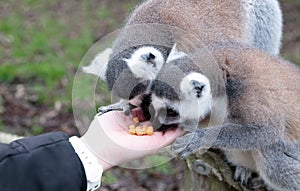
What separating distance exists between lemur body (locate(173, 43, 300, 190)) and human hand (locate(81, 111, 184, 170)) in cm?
31

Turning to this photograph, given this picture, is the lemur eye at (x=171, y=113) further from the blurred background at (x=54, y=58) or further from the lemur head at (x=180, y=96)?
the blurred background at (x=54, y=58)

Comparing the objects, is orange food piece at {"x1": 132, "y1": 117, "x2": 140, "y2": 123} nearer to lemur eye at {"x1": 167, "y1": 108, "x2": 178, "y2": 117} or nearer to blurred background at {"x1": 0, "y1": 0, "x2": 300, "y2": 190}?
lemur eye at {"x1": 167, "y1": 108, "x2": 178, "y2": 117}

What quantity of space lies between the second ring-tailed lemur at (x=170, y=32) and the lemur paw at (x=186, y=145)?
0.27m

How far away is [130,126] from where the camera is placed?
2.73 meters

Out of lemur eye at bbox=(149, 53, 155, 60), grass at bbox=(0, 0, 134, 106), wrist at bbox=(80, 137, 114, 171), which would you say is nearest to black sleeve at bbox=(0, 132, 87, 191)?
wrist at bbox=(80, 137, 114, 171)

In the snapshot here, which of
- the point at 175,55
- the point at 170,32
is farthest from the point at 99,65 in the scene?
the point at 170,32

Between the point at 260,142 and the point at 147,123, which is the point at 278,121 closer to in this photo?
the point at 260,142

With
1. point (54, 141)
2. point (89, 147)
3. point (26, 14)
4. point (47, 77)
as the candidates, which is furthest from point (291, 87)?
point (26, 14)

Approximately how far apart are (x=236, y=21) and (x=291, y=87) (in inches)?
50.3

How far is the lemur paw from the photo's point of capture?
2.87 m

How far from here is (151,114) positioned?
9.34 ft

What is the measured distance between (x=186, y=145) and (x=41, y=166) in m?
1.00

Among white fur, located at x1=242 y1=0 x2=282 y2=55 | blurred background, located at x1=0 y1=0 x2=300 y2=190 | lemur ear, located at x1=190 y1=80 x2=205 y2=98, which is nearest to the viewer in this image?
lemur ear, located at x1=190 y1=80 x2=205 y2=98

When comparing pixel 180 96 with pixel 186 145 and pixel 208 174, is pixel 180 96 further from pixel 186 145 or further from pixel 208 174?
pixel 208 174
